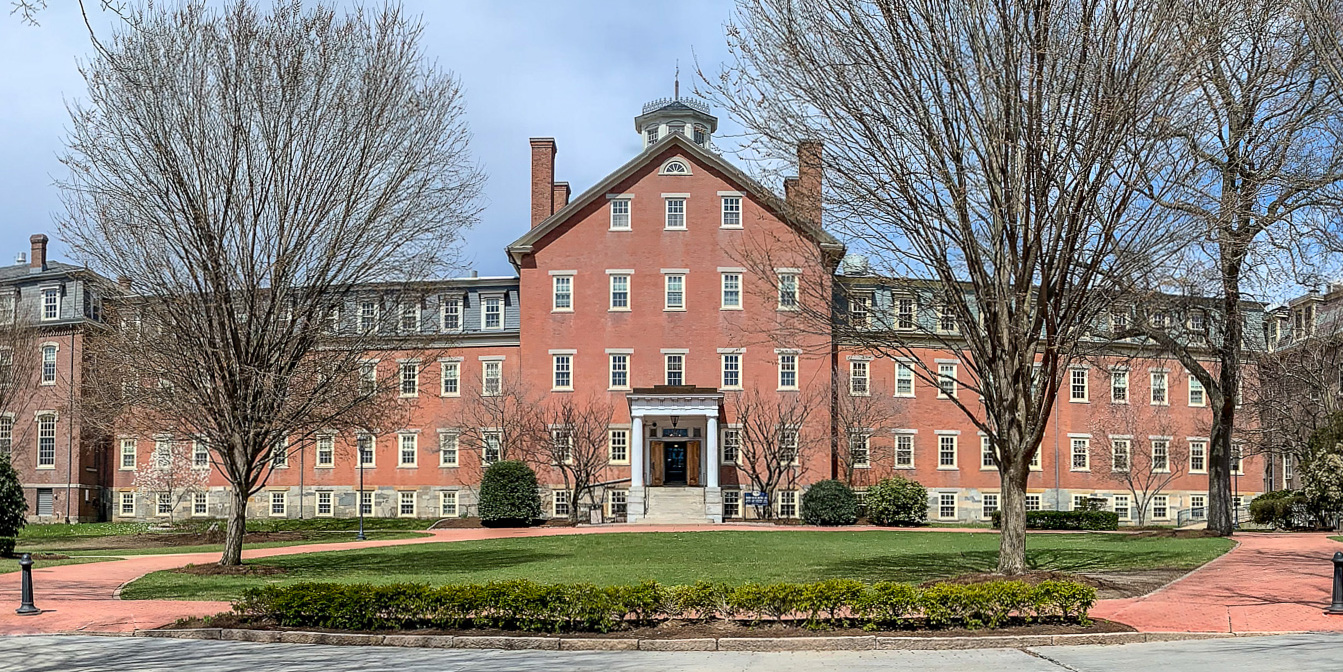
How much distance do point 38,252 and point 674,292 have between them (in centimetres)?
2964

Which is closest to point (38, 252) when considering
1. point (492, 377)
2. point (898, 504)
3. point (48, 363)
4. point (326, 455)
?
point (48, 363)

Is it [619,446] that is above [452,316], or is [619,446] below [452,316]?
below

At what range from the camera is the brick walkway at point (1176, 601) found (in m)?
14.1

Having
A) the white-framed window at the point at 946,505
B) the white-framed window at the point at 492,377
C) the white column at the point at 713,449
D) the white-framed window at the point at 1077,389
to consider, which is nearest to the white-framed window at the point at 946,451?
the white-framed window at the point at 946,505

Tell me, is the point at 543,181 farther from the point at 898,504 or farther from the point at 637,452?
the point at 898,504

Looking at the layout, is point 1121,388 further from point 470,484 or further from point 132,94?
point 132,94

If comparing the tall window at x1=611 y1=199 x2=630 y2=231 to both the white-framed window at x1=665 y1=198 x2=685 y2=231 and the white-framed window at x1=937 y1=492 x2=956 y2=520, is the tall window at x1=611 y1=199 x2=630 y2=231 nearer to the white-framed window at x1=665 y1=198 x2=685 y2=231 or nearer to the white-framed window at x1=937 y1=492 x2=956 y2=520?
the white-framed window at x1=665 y1=198 x2=685 y2=231

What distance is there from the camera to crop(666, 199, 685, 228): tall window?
4466 centimetres

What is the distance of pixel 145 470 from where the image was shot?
4472cm

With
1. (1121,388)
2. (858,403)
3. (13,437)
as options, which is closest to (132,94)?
(858,403)

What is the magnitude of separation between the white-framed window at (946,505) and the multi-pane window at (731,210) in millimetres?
13653

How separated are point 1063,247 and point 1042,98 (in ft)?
6.85

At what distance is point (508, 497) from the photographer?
37719mm

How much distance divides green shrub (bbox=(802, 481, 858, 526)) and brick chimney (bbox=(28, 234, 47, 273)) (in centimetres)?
3609
